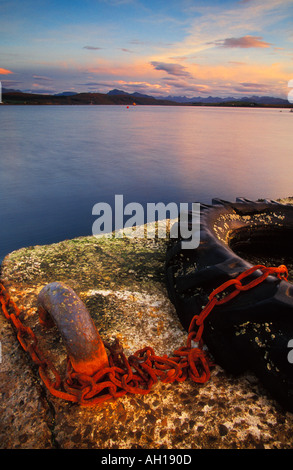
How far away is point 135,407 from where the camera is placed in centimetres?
125

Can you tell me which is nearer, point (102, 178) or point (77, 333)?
point (77, 333)

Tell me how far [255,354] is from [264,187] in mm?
7116

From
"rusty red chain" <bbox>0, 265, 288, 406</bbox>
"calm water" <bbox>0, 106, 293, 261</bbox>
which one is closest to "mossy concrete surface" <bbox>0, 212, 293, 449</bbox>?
"rusty red chain" <bbox>0, 265, 288, 406</bbox>

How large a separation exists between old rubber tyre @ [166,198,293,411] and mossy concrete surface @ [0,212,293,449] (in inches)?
4.1

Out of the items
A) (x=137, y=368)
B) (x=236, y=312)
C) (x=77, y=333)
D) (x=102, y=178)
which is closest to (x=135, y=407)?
(x=137, y=368)

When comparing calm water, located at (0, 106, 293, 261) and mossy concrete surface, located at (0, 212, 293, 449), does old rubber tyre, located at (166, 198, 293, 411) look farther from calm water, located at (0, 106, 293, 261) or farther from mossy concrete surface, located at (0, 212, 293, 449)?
calm water, located at (0, 106, 293, 261)

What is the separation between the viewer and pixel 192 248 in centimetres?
182

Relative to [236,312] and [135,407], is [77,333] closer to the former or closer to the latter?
[135,407]

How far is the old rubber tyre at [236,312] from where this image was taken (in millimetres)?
1240

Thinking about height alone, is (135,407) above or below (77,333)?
below

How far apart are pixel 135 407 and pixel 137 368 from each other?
158 mm

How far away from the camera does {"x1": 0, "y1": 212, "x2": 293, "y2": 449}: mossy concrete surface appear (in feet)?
3.71

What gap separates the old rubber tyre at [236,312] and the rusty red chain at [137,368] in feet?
0.16

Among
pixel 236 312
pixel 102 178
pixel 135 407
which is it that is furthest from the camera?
pixel 102 178
